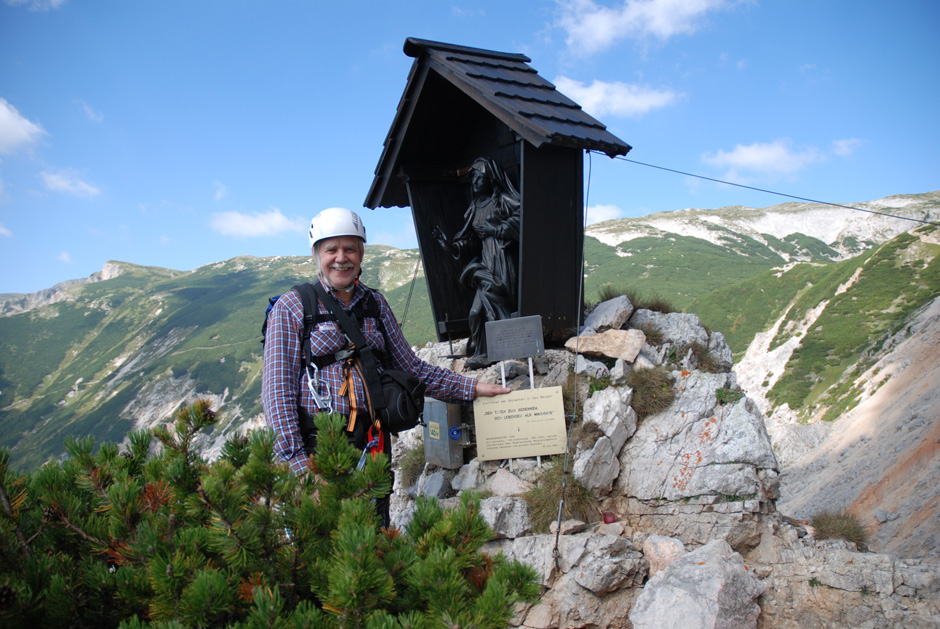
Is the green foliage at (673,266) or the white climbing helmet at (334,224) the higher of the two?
the green foliage at (673,266)

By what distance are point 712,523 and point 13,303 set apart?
9989cm

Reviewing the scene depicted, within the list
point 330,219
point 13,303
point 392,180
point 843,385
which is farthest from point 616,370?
point 13,303

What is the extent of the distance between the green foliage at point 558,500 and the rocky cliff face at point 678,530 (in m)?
0.06

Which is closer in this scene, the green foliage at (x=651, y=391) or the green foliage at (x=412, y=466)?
the green foliage at (x=651, y=391)

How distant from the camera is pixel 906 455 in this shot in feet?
27.8

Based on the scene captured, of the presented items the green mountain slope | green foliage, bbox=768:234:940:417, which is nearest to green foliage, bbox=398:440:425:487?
the green mountain slope

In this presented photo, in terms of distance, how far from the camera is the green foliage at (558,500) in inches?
197

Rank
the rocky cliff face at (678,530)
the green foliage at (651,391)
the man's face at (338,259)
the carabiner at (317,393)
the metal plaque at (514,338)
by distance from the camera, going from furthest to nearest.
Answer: the metal plaque at (514,338) < the green foliage at (651,391) < the rocky cliff face at (678,530) < the man's face at (338,259) < the carabiner at (317,393)

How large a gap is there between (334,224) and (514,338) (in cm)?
287

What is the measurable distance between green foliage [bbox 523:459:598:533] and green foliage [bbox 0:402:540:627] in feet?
9.71

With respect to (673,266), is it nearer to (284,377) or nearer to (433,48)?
(433,48)

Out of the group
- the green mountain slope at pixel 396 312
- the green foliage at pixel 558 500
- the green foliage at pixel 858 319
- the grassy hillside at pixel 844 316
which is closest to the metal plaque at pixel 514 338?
the green foliage at pixel 558 500

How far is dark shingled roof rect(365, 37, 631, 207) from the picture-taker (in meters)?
5.83

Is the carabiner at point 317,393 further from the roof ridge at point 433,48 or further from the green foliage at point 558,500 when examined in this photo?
the roof ridge at point 433,48
